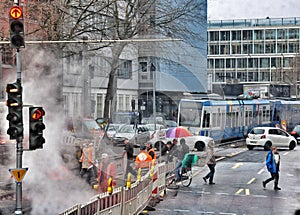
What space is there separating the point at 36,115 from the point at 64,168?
2.93m

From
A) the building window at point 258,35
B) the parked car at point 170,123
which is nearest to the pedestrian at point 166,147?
the parked car at point 170,123

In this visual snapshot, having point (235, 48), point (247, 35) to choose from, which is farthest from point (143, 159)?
point (235, 48)

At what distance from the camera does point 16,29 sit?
1029cm

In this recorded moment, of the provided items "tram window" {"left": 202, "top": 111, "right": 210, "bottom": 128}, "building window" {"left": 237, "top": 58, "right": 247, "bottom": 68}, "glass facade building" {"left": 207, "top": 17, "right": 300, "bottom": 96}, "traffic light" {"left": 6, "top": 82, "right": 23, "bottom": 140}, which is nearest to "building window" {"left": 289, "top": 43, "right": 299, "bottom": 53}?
"glass facade building" {"left": 207, "top": 17, "right": 300, "bottom": 96}

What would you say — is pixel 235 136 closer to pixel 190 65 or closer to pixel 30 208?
pixel 190 65

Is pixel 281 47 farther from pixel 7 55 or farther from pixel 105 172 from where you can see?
pixel 105 172

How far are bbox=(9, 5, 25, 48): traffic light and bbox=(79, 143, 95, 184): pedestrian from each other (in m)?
3.82

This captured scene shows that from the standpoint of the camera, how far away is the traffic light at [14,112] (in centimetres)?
1023

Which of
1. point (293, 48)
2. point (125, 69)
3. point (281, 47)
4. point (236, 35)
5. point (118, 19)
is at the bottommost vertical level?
point (125, 69)

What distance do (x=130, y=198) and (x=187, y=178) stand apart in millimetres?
6257

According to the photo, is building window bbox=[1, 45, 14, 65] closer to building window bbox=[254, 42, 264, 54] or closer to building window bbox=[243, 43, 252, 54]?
building window bbox=[254, 42, 264, 54]

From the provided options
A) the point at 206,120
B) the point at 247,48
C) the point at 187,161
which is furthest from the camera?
the point at 247,48

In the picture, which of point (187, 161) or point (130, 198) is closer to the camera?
point (130, 198)

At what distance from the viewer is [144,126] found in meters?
15.1
